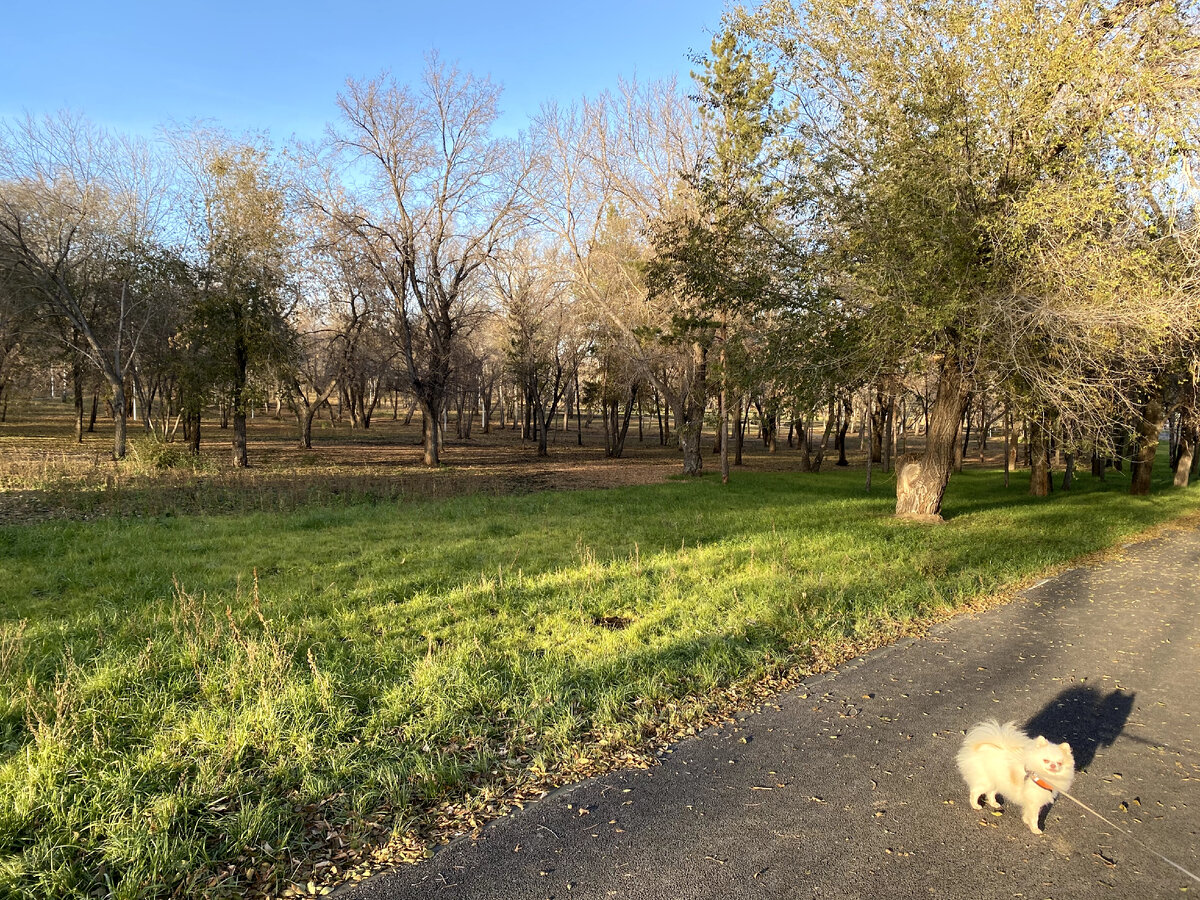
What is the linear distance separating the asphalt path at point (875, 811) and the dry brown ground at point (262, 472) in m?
13.6

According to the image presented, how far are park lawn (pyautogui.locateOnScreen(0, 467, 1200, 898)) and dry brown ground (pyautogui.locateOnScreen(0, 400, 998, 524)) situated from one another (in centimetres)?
362

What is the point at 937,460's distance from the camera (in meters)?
13.7

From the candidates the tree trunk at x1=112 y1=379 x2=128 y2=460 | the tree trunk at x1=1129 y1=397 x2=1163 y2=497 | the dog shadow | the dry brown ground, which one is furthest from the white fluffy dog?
the tree trunk at x1=112 y1=379 x2=128 y2=460

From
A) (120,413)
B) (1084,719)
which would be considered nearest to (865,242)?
(1084,719)

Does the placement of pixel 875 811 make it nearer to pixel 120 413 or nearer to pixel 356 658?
pixel 356 658

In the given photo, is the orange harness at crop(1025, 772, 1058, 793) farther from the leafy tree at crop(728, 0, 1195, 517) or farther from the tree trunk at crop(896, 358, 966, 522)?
the tree trunk at crop(896, 358, 966, 522)

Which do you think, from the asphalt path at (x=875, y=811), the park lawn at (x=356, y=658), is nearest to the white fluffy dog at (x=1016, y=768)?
the asphalt path at (x=875, y=811)

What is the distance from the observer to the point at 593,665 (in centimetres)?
538

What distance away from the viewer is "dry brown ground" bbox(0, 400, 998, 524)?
14758 mm

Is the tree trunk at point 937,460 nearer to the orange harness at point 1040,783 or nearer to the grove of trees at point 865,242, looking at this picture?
the grove of trees at point 865,242

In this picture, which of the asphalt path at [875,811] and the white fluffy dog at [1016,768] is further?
the white fluffy dog at [1016,768]

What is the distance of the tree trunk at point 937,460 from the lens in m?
13.5

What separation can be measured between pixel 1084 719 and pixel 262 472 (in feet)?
76.2

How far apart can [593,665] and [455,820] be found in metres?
2.06
